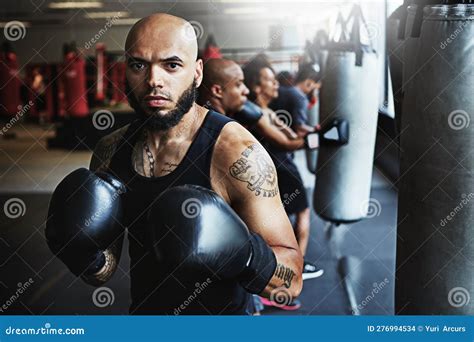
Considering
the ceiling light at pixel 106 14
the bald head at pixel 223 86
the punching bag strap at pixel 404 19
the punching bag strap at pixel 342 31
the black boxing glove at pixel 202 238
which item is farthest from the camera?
the punching bag strap at pixel 342 31

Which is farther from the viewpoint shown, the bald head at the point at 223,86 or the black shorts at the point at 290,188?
the black shorts at the point at 290,188

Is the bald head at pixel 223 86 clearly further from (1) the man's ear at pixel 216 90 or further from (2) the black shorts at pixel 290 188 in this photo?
(2) the black shorts at pixel 290 188

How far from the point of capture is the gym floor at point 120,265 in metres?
1.45

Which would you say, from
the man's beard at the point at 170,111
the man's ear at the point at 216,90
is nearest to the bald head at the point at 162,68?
the man's beard at the point at 170,111

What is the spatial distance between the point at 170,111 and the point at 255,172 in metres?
0.19

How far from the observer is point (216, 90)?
1444mm

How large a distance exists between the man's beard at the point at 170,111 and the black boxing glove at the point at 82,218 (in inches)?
5.3

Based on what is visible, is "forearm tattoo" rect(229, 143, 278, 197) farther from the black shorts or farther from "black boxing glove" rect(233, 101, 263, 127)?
the black shorts

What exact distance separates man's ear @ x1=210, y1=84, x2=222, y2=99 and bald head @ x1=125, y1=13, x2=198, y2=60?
1.19 feet

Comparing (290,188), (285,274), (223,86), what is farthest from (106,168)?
(290,188)

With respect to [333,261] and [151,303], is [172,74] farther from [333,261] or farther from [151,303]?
[333,261]

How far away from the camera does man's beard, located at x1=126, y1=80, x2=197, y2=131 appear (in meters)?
1.06

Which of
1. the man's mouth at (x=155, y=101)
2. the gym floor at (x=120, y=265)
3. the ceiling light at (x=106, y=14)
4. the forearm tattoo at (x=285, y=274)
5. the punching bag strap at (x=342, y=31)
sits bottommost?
the gym floor at (x=120, y=265)
